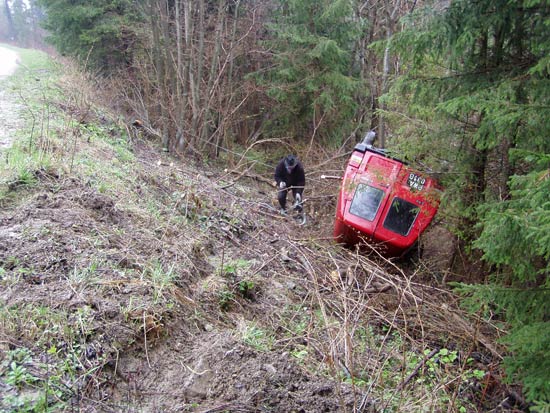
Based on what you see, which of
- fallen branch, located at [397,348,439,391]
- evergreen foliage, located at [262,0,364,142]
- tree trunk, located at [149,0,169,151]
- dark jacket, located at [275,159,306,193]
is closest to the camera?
fallen branch, located at [397,348,439,391]

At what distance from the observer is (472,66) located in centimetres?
734

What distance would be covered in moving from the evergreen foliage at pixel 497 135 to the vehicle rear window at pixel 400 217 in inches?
51.0

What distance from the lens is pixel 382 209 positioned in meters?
9.09

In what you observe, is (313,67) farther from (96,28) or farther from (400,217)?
(400,217)

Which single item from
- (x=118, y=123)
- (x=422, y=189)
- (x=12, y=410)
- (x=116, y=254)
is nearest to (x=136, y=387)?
(x=12, y=410)

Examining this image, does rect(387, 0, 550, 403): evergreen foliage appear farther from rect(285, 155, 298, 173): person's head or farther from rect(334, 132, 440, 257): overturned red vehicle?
rect(285, 155, 298, 173): person's head

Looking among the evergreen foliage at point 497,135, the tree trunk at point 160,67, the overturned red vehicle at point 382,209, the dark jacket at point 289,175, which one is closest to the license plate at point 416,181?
Answer: the overturned red vehicle at point 382,209

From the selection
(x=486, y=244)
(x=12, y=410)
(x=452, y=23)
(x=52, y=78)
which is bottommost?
(x=52, y=78)

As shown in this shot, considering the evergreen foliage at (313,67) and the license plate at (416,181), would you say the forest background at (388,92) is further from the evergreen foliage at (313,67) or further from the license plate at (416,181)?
the license plate at (416,181)

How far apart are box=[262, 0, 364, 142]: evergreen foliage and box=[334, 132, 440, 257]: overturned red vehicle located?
709cm

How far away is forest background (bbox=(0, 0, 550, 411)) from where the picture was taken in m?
4.62

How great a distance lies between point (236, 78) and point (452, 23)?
39.5ft

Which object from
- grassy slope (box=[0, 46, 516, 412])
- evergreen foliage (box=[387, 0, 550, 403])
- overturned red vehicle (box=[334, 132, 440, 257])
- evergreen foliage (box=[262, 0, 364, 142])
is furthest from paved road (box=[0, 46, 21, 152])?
evergreen foliage (box=[262, 0, 364, 142])

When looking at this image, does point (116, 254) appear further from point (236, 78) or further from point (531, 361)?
point (236, 78)
